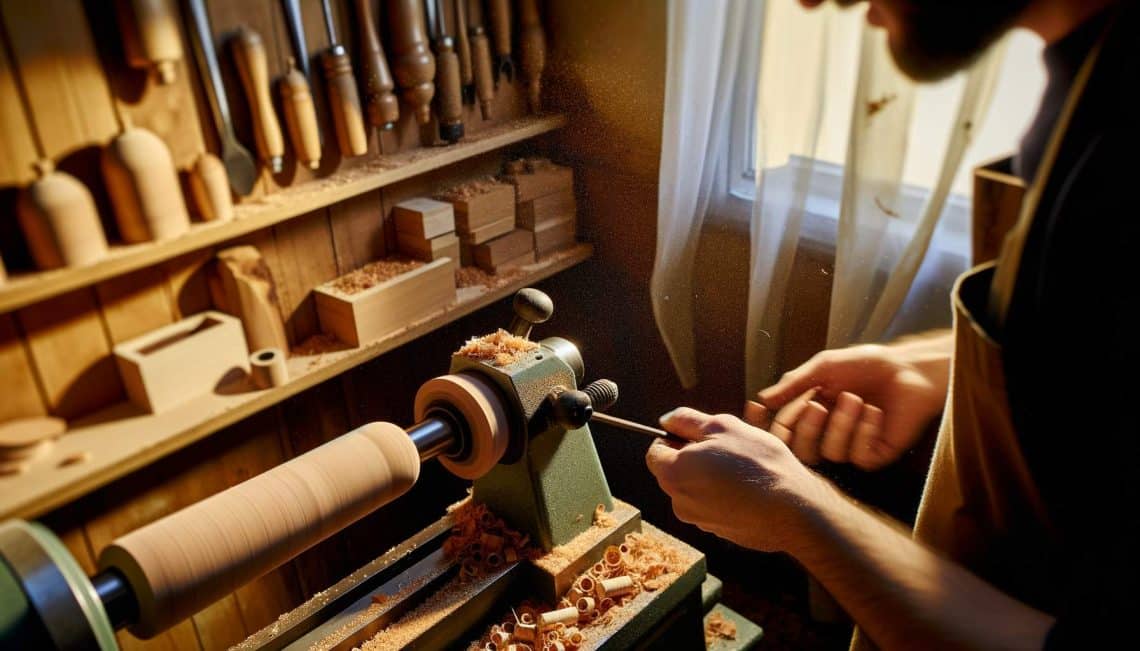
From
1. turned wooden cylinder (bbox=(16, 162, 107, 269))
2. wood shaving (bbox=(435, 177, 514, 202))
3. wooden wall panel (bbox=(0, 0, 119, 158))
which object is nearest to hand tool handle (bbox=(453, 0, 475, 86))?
wood shaving (bbox=(435, 177, 514, 202))

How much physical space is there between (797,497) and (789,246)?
36.0 inches

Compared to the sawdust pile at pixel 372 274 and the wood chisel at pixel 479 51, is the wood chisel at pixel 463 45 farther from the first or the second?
the sawdust pile at pixel 372 274

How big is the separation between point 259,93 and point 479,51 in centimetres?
59

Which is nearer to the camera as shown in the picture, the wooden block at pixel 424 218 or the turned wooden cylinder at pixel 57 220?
the turned wooden cylinder at pixel 57 220

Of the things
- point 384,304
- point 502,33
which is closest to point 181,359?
point 384,304

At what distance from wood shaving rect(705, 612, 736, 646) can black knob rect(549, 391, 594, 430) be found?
0.52m

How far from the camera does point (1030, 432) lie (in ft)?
2.05

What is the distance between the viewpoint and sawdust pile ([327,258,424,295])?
75.3 inches

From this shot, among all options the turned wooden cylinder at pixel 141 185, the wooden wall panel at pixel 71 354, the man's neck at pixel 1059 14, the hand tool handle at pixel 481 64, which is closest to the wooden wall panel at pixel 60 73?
the turned wooden cylinder at pixel 141 185

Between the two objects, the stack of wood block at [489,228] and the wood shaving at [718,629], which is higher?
the stack of wood block at [489,228]

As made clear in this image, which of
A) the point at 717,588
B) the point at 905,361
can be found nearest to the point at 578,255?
the point at 717,588

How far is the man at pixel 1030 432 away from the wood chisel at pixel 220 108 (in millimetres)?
1204

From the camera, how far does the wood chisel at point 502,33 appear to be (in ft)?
6.70

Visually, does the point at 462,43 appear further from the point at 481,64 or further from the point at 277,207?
the point at 277,207
